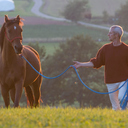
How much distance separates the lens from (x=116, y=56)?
7969 mm

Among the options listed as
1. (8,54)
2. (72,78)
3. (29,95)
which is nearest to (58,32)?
(72,78)

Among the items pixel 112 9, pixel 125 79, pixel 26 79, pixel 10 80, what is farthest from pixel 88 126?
pixel 112 9

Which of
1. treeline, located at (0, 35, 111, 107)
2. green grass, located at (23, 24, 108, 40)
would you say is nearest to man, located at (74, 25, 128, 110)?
treeline, located at (0, 35, 111, 107)

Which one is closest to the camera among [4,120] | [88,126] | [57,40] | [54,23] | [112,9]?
[88,126]

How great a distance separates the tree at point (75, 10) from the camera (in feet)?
341

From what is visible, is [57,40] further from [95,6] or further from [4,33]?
[4,33]

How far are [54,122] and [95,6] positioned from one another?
118 meters

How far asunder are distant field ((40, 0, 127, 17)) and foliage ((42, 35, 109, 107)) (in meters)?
53.8

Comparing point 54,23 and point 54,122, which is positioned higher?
point 54,122

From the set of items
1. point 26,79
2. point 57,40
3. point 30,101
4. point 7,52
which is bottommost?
point 57,40

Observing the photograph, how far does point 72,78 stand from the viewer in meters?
52.6

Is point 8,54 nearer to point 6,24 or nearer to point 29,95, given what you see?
point 6,24

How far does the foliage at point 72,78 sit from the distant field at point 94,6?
5376cm

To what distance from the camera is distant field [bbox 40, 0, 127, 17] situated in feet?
364
